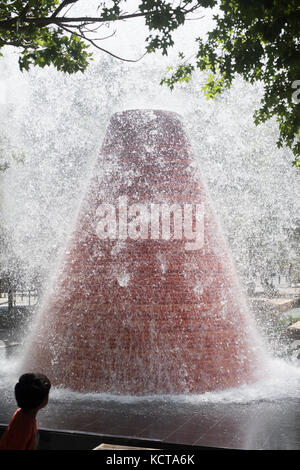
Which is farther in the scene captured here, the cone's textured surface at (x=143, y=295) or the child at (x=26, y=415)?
the cone's textured surface at (x=143, y=295)

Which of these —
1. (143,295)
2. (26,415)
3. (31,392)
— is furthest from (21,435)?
(143,295)

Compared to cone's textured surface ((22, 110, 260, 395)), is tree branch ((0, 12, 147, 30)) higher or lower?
higher

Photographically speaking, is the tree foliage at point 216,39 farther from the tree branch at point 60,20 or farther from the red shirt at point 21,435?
the red shirt at point 21,435

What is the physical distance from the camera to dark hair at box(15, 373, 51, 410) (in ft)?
8.55

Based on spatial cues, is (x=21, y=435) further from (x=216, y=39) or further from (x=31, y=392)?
(x=216, y=39)

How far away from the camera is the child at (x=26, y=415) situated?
2547mm

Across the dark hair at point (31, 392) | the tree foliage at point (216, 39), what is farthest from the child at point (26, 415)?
the tree foliage at point (216, 39)

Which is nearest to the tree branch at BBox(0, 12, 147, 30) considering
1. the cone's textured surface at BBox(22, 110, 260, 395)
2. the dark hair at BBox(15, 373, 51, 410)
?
the cone's textured surface at BBox(22, 110, 260, 395)

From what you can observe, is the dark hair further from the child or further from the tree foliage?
the tree foliage

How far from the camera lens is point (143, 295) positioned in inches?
277

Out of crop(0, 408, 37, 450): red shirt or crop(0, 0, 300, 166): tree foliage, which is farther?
crop(0, 0, 300, 166): tree foliage

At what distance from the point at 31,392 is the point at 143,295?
4.45 meters

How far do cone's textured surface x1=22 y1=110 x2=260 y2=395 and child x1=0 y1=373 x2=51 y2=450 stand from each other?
13.9 feet

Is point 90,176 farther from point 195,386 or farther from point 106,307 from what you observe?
point 195,386
